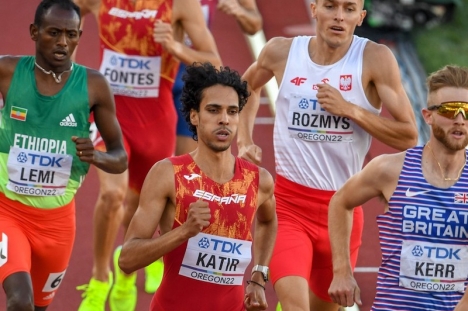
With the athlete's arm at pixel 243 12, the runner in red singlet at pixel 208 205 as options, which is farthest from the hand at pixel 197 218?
the athlete's arm at pixel 243 12

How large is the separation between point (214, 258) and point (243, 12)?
12.9ft

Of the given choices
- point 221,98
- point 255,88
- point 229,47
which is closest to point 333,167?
point 255,88

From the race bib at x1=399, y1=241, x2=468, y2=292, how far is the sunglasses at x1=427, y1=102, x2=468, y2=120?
67 centimetres

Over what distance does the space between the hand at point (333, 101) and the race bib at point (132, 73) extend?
215cm

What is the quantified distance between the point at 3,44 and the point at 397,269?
10933mm

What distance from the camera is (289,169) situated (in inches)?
325

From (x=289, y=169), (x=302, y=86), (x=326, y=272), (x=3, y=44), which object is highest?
(x=3, y=44)

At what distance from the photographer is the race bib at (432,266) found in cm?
681

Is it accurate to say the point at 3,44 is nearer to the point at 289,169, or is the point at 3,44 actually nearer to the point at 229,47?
the point at 229,47

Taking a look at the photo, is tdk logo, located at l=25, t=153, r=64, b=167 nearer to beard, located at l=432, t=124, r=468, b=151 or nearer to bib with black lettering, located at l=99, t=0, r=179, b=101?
bib with black lettering, located at l=99, t=0, r=179, b=101

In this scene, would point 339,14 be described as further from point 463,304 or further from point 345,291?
point 463,304

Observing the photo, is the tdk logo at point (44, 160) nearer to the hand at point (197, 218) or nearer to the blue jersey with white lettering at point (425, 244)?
the hand at point (197, 218)

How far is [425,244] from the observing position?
268 inches

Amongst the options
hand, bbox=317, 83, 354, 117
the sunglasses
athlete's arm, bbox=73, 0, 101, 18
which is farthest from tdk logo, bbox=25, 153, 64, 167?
athlete's arm, bbox=73, 0, 101, 18
